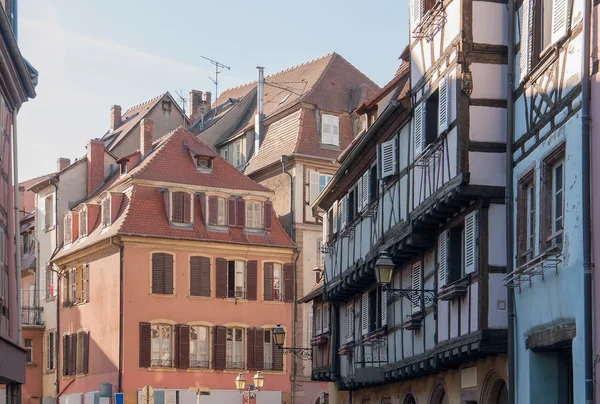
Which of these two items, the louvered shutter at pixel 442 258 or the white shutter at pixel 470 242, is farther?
the louvered shutter at pixel 442 258

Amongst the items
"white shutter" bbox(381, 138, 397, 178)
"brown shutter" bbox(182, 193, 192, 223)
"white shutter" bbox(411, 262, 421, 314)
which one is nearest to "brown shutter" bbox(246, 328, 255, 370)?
"brown shutter" bbox(182, 193, 192, 223)

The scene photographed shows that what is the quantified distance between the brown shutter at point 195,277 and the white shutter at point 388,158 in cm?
2531

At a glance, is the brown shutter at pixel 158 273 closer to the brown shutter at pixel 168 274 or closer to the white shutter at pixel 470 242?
the brown shutter at pixel 168 274

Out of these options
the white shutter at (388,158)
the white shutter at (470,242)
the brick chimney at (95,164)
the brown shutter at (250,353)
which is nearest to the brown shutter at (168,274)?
the brown shutter at (250,353)

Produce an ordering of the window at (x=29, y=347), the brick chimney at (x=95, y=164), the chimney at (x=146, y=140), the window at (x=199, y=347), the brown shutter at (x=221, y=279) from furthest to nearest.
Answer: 1. the brick chimney at (x=95, y=164)
2. the window at (x=29, y=347)
3. the chimney at (x=146, y=140)
4. the brown shutter at (x=221, y=279)
5. the window at (x=199, y=347)

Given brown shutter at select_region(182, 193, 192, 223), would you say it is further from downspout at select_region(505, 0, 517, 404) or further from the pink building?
downspout at select_region(505, 0, 517, 404)

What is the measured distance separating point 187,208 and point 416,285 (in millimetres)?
27220

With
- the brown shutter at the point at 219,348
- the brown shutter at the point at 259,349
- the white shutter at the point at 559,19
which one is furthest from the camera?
the brown shutter at the point at 259,349

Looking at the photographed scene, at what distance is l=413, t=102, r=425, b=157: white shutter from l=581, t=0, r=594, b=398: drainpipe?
7188mm

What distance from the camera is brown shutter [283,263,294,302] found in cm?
5138

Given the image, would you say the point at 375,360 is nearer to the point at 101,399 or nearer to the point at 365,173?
the point at 365,173

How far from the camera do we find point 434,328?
21.6 metres

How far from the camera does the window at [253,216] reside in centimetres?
5138

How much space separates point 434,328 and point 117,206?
98.5 ft
